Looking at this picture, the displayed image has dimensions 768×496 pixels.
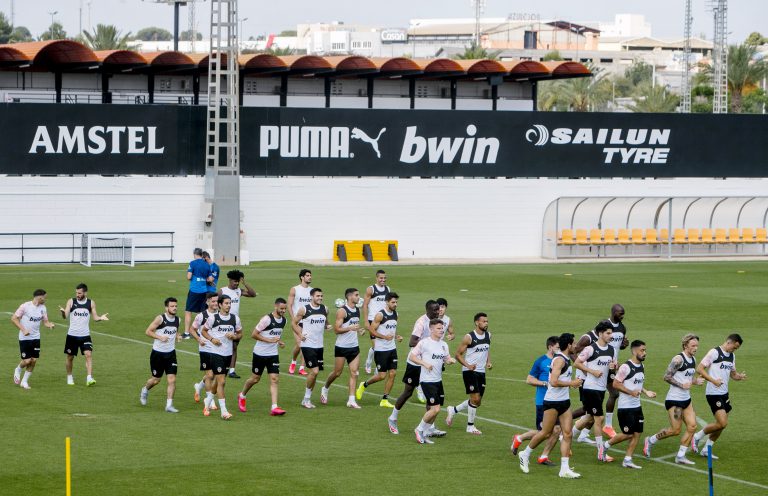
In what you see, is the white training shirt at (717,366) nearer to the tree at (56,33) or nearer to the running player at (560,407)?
the running player at (560,407)

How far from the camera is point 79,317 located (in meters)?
23.8

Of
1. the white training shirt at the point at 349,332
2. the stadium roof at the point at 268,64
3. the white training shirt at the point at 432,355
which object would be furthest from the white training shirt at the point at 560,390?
the stadium roof at the point at 268,64

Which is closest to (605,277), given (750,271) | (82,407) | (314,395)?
(750,271)

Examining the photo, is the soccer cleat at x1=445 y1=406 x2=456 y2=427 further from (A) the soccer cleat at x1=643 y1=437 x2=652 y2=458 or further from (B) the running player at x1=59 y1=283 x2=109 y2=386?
(B) the running player at x1=59 y1=283 x2=109 y2=386

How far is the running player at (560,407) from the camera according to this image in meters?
17.5

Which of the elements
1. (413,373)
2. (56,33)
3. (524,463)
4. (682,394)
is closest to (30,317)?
(413,373)

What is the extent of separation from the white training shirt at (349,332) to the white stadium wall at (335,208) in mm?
28540

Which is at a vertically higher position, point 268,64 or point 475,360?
point 268,64

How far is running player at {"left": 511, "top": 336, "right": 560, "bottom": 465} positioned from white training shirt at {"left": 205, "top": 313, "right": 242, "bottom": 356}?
5.26 m

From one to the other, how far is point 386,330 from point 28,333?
698 cm

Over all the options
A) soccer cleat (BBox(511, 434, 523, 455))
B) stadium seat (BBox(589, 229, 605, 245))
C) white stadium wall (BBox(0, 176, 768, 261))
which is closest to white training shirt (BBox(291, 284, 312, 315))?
soccer cleat (BBox(511, 434, 523, 455))

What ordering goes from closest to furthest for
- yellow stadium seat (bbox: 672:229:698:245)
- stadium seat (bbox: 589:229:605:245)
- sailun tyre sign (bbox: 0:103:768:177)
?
sailun tyre sign (bbox: 0:103:768:177) < stadium seat (bbox: 589:229:605:245) < yellow stadium seat (bbox: 672:229:698:245)

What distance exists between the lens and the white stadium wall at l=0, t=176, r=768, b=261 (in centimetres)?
4856

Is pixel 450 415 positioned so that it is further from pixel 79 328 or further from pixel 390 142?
pixel 390 142
